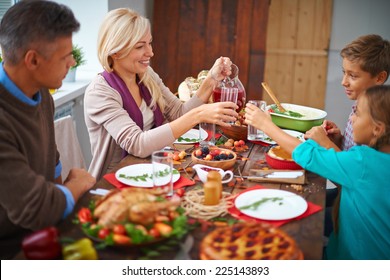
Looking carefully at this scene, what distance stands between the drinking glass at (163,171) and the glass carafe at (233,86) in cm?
75

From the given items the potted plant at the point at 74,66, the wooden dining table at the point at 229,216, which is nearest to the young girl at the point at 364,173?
the wooden dining table at the point at 229,216

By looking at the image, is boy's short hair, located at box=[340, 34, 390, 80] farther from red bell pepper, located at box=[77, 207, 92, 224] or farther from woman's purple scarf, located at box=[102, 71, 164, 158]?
red bell pepper, located at box=[77, 207, 92, 224]

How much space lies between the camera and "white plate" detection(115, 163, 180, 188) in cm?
176

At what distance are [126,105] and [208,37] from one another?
8.23 feet

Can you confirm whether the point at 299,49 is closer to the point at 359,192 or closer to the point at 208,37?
the point at 208,37

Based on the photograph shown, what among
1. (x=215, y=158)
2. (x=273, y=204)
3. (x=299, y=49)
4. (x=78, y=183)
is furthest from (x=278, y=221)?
(x=299, y=49)

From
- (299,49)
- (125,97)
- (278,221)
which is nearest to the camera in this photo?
(278,221)

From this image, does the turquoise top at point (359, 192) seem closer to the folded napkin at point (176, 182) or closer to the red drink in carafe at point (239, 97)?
the folded napkin at point (176, 182)

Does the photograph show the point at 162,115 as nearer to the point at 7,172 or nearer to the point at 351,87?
the point at 351,87

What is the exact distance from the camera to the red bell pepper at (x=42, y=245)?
3.85ft

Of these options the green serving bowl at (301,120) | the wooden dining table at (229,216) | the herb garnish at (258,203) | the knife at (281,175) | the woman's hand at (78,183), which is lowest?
the wooden dining table at (229,216)

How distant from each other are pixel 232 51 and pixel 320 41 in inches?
33.8

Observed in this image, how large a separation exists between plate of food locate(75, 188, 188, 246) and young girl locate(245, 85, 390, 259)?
2.09 ft

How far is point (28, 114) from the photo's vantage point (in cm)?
160
